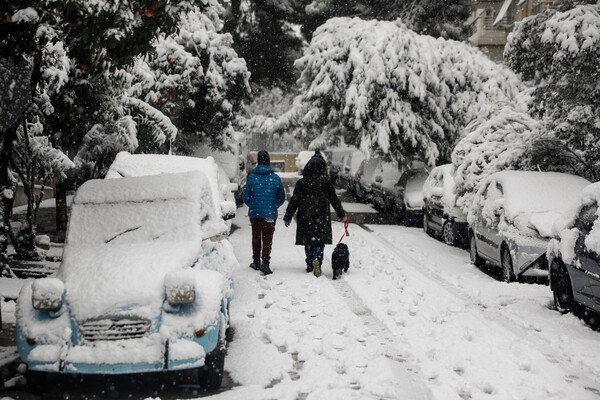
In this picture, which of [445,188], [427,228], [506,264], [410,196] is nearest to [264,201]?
[506,264]

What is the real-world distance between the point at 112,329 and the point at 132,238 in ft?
4.28

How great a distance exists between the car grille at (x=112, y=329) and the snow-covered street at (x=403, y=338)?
0.89m

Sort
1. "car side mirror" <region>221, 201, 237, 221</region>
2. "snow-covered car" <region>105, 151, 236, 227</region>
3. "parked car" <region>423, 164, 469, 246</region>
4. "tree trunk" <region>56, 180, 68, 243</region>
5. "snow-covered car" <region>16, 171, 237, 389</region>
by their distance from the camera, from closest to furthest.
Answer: "snow-covered car" <region>16, 171, 237, 389</region> < "car side mirror" <region>221, 201, 237, 221</region> < "snow-covered car" <region>105, 151, 236, 227</region> < "tree trunk" <region>56, 180, 68, 243</region> < "parked car" <region>423, 164, 469, 246</region>

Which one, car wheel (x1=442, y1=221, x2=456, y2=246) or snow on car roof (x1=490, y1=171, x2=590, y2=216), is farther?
car wheel (x1=442, y1=221, x2=456, y2=246)

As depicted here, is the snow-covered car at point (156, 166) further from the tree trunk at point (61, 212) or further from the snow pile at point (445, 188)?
the snow pile at point (445, 188)

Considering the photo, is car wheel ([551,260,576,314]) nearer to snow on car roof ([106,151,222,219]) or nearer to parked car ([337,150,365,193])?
snow on car roof ([106,151,222,219])

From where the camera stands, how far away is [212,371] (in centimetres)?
577

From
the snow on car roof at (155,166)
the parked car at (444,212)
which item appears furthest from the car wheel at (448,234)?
the snow on car roof at (155,166)

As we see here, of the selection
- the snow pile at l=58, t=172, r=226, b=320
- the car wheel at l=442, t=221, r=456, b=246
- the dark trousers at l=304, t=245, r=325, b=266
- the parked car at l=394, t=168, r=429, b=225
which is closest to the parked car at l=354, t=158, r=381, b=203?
the parked car at l=394, t=168, r=429, b=225

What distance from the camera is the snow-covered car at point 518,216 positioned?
401 inches

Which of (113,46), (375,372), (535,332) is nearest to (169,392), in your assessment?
(375,372)

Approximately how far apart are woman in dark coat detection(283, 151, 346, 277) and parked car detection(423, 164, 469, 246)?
4.48 meters

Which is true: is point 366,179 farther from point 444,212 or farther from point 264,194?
point 264,194

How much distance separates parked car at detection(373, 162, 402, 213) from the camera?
2079 centimetres
